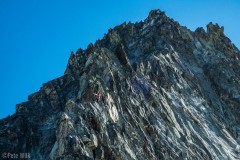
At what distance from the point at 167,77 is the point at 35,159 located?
35849 millimetres

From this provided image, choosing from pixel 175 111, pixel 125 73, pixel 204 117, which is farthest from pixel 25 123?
pixel 204 117

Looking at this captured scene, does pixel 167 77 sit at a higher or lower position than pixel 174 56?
lower

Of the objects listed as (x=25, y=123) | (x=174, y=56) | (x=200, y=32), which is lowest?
(x=25, y=123)

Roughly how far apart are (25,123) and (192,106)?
33.5 m

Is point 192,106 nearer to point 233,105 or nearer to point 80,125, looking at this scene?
point 233,105

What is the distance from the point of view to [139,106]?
81.0 meters

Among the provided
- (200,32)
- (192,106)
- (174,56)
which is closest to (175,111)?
(192,106)

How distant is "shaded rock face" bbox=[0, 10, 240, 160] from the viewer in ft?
212

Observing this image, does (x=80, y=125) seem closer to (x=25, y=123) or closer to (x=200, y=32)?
(x=25, y=123)

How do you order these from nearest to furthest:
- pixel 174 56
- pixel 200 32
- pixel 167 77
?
pixel 167 77 → pixel 174 56 → pixel 200 32

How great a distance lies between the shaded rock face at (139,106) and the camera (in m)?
64.6

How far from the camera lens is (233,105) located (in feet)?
341

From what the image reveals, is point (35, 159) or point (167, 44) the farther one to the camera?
point (167, 44)

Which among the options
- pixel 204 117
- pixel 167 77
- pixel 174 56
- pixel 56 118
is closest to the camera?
pixel 56 118
